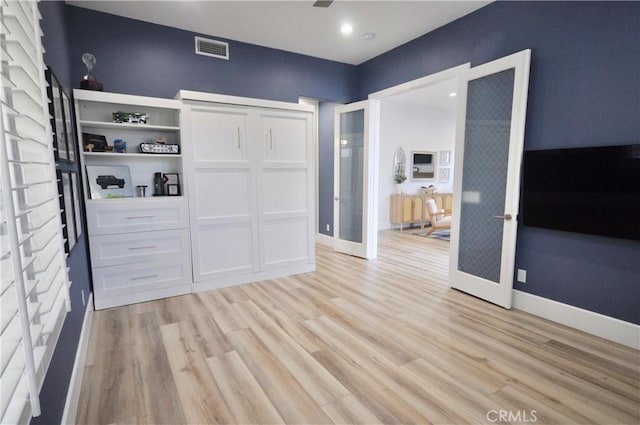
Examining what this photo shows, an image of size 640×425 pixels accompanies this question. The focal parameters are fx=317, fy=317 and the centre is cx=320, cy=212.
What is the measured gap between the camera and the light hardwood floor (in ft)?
5.91

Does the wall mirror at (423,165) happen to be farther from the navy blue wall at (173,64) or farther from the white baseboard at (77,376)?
the white baseboard at (77,376)

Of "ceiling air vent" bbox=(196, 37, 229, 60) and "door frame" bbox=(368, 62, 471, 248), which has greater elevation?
"ceiling air vent" bbox=(196, 37, 229, 60)

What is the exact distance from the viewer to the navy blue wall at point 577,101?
7.79 ft

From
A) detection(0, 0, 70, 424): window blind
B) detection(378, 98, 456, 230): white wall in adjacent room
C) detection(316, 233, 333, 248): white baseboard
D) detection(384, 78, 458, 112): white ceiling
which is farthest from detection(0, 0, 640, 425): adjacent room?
detection(378, 98, 456, 230): white wall in adjacent room

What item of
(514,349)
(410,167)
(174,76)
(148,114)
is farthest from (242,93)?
(410,167)

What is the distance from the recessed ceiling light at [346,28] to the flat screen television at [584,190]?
240 cm

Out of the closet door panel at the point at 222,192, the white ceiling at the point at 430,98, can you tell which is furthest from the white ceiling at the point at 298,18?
the white ceiling at the point at 430,98

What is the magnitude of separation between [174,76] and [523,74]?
3.65 metres

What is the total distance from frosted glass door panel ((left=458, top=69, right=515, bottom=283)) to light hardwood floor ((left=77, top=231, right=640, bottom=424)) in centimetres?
49

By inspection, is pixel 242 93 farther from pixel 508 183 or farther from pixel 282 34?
pixel 508 183

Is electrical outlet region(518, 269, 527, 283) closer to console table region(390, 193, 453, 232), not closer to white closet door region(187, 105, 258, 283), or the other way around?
white closet door region(187, 105, 258, 283)

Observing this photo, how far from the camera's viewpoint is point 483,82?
10.5 ft

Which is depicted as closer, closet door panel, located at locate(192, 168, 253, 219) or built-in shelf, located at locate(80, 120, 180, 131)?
built-in shelf, located at locate(80, 120, 180, 131)

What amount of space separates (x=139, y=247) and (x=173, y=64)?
216 cm
